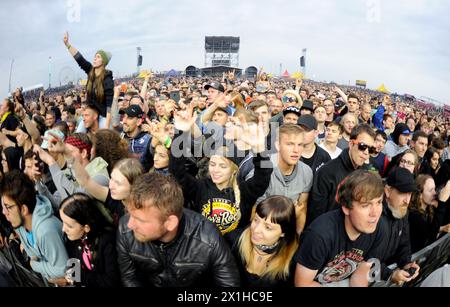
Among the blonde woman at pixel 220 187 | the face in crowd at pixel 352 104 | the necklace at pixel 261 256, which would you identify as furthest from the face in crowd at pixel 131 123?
the face in crowd at pixel 352 104

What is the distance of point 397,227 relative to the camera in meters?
2.57

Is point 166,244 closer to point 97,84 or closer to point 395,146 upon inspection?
point 97,84

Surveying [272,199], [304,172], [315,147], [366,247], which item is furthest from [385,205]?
[315,147]

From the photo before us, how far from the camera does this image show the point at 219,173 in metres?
2.81

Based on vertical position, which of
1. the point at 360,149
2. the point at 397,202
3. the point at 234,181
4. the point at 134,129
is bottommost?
the point at 397,202

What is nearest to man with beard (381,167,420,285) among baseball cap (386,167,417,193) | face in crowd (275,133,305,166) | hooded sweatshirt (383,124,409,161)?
baseball cap (386,167,417,193)

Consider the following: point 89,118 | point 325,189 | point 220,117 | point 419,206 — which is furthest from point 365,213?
point 89,118

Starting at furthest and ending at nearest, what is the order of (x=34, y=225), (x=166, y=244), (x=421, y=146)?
(x=421, y=146)
(x=34, y=225)
(x=166, y=244)

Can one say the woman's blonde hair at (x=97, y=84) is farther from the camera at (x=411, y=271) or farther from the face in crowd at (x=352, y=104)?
the face in crowd at (x=352, y=104)

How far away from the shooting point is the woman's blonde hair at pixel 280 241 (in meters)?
2.29

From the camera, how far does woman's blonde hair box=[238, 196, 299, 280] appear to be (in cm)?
229

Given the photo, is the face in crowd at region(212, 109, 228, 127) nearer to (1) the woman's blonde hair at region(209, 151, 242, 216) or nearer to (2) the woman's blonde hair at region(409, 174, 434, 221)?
(1) the woman's blonde hair at region(209, 151, 242, 216)

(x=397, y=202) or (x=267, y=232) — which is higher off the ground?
(x=397, y=202)

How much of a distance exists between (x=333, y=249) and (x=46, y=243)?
206 cm
